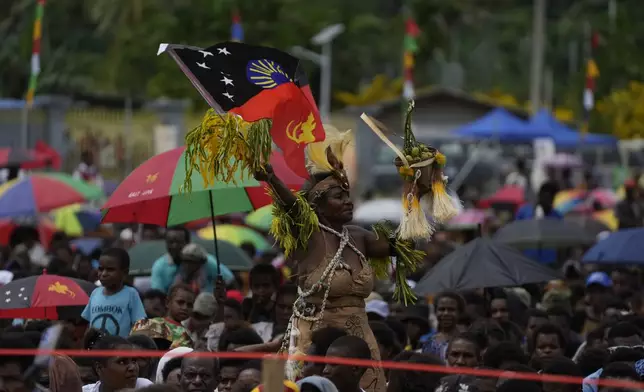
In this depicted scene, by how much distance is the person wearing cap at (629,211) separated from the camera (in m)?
21.5

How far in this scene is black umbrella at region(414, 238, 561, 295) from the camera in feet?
43.6

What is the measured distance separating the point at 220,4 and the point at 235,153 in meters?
33.6

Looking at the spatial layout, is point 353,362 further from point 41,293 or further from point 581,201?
point 581,201

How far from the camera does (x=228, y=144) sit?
9.73 m

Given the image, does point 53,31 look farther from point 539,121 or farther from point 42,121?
point 539,121

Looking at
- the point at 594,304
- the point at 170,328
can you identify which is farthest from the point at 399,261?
the point at 594,304

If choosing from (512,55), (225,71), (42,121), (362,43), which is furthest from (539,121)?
(512,55)

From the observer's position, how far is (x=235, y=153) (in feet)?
31.9

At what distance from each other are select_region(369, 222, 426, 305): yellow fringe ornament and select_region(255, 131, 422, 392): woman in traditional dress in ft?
0.24

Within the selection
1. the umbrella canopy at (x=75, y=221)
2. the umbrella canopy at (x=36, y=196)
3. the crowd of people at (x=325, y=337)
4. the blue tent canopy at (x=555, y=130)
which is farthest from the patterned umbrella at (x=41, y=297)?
the blue tent canopy at (x=555, y=130)

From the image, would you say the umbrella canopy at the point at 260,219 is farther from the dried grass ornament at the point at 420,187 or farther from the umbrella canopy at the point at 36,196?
the dried grass ornament at the point at 420,187

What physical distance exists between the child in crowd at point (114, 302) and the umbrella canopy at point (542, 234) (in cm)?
672

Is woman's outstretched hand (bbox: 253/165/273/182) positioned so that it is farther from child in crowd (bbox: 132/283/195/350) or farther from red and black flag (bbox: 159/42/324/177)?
child in crowd (bbox: 132/283/195/350)

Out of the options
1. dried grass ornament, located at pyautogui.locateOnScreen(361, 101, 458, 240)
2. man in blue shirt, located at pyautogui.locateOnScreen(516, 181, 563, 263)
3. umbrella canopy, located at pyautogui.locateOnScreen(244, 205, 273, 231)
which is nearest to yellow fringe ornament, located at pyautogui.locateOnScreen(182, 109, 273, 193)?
dried grass ornament, located at pyautogui.locateOnScreen(361, 101, 458, 240)
